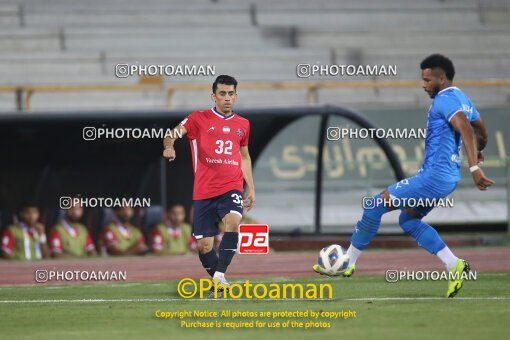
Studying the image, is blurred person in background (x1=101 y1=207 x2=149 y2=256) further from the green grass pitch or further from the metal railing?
the green grass pitch

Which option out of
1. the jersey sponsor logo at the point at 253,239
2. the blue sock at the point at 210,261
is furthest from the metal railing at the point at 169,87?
the blue sock at the point at 210,261

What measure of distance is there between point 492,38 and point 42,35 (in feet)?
37.0

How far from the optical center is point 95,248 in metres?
19.0

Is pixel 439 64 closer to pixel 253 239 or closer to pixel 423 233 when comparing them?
pixel 423 233

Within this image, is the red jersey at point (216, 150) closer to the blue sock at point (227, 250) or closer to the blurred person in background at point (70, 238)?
the blue sock at point (227, 250)

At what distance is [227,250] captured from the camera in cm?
1051

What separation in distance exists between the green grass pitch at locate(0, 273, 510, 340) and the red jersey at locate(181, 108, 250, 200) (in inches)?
45.0

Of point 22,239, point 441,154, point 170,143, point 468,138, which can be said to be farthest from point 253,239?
point 22,239

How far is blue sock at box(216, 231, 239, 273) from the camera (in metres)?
10.5

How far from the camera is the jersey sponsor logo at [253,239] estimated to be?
41.8ft

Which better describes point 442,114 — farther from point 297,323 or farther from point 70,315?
point 70,315

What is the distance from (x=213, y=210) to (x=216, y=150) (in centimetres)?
58

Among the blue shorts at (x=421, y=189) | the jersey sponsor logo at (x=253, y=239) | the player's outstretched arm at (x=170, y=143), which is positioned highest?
the player's outstretched arm at (x=170, y=143)

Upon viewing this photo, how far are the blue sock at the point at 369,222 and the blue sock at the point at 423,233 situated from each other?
22 cm
